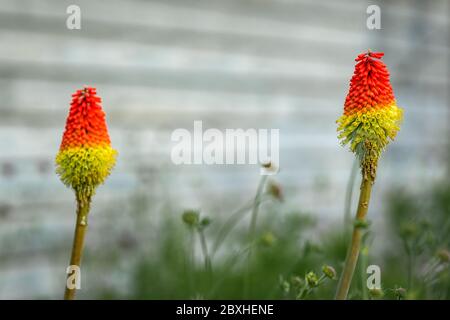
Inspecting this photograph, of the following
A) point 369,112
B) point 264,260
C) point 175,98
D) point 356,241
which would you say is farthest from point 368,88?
point 175,98

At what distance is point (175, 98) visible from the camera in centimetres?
412

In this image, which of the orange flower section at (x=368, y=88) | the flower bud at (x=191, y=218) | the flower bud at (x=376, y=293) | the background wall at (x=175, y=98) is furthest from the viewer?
the background wall at (x=175, y=98)

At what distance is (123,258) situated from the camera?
Answer: 3.43 metres

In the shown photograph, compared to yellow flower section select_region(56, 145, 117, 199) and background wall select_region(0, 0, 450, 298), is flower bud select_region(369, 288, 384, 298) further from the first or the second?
background wall select_region(0, 0, 450, 298)

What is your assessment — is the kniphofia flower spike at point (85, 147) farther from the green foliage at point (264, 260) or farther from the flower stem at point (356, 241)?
the green foliage at point (264, 260)

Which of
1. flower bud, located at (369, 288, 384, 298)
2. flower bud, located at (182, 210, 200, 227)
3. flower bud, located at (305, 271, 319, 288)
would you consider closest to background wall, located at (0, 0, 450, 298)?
flower bud, located at (182, 210, 200, 227)

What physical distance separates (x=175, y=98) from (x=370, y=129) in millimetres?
3350

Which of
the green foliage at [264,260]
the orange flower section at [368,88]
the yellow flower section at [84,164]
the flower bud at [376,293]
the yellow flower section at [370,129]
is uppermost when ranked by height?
the orange flower section at [368,88]

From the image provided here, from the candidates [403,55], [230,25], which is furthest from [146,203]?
[403,55]

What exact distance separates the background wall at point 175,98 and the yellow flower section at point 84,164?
70.9 inches

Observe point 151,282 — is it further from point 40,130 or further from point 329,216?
point 329,216

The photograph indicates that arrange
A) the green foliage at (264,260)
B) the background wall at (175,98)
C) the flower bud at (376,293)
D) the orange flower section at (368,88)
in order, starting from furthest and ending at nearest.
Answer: the background wall at (175,98) → the green foliage at (264,260) → the flower bud at (376,293) → the orange flower section at (368,88)

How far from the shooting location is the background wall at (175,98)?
340 centimetres

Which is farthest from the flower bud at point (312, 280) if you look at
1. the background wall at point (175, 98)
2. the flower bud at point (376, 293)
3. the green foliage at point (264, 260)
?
the background wall at point (175, 98)
